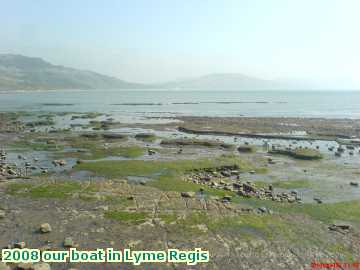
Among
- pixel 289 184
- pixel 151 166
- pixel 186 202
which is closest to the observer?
pixel 186 202

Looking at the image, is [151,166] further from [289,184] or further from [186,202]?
[289,184]

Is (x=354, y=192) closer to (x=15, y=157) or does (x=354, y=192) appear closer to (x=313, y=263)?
(x=313, y=263)

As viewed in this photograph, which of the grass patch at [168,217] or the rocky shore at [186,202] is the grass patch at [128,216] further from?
the grass patch at [168,217]

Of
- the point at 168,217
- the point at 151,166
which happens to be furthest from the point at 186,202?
the point at 151,166

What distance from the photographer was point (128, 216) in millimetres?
23031

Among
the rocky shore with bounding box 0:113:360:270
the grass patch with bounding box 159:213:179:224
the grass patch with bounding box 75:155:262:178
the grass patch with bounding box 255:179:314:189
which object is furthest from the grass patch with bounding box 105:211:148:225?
the grass patch with bounding box 255:179:314:189

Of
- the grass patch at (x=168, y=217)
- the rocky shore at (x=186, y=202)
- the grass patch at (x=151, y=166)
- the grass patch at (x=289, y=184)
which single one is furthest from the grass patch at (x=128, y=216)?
the grass patch at (x=289, y=184)

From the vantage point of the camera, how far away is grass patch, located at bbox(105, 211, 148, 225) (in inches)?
877

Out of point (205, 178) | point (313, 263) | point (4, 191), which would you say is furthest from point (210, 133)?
point (313, 263)

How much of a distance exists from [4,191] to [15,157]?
16.6 metres

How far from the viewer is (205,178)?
112ft

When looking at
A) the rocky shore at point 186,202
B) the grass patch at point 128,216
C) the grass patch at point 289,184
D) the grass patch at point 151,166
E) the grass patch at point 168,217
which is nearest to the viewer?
the rocky shore at point 186,202

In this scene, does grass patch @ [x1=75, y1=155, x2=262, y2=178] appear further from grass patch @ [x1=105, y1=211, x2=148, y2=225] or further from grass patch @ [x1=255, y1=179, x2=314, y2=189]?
grass patch @ [x1=105, y1=211, x2=148, y2=225]

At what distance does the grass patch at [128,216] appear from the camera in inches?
877
